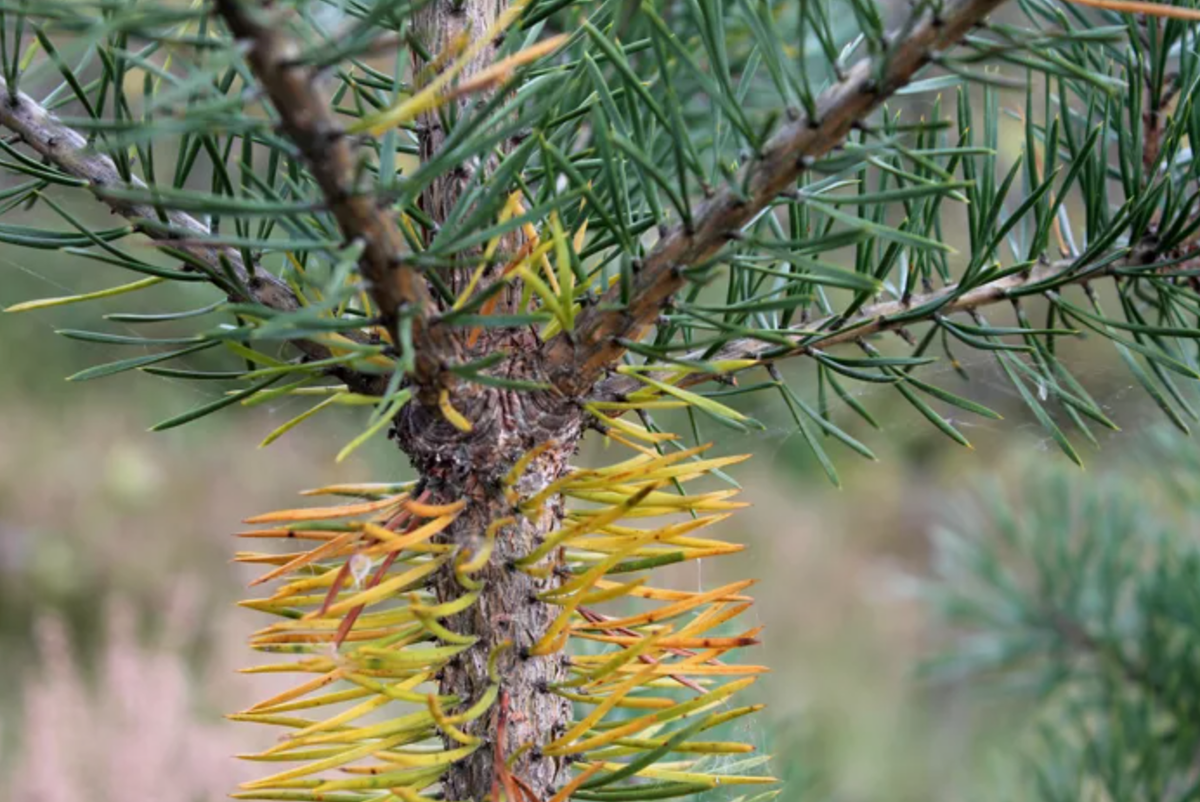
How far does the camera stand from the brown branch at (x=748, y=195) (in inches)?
6.6

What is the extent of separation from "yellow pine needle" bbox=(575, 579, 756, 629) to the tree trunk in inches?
0.5

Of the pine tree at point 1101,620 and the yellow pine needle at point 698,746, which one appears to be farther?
the pine tree at point 1101,620

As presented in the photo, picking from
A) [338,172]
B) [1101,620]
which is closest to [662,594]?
[338,172]

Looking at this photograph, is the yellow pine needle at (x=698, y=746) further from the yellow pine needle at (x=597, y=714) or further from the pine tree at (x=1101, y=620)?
the pine tree at (x=1101, y=620)

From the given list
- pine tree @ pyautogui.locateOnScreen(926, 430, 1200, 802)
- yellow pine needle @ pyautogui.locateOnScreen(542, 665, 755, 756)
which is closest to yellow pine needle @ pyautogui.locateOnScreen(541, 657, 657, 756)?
yellow pine needle @ pyautogui.locateOnScreen(542, 665, 755, 756)

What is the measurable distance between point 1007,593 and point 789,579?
7.33 feet

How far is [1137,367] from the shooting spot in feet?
0.88

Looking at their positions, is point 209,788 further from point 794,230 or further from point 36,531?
point 794,230

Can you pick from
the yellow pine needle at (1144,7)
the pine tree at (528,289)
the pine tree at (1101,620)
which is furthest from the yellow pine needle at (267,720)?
the pine tree at (1101,620)

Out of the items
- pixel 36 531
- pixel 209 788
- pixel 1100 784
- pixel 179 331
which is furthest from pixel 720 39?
pixel 36 531

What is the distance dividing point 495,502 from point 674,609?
0.15 ft

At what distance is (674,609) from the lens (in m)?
0.23

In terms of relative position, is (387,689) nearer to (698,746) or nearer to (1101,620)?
(698,746)

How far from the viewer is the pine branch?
239 millimetres
